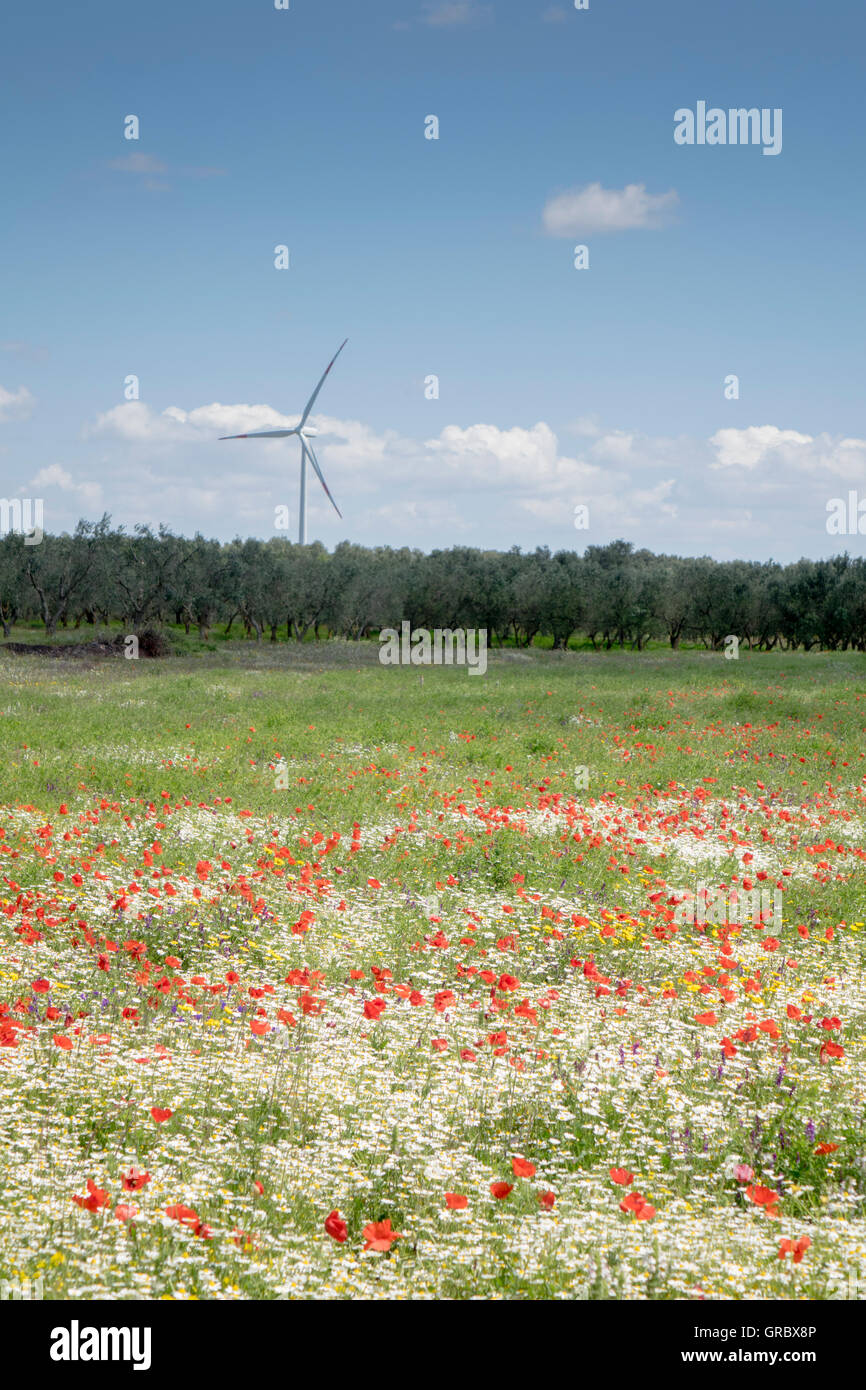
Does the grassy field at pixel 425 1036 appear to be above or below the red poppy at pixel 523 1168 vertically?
below

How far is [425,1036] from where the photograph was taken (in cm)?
796

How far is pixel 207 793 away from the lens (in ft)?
56.2

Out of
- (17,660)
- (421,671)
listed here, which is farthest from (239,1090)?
(17,660)

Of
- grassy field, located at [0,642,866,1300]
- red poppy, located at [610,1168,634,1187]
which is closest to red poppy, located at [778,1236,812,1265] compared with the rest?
grassy field, located at [0,642,866,1300]

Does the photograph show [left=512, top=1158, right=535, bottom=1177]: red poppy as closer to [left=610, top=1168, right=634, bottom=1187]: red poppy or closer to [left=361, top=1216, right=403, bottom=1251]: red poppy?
[left=610, top=1168, right=634, bottom=1187]: red poppy

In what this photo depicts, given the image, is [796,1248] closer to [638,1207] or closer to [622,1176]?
[638,1207]

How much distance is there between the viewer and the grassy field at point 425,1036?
5.02 metres

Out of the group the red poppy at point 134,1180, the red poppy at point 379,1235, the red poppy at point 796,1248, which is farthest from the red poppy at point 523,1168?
the red poppy at point 134,1180

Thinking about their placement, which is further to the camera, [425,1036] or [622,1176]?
[425,1036]

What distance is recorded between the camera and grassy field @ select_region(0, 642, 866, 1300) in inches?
198

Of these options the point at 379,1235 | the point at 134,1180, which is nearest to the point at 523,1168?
the point at 379,1235

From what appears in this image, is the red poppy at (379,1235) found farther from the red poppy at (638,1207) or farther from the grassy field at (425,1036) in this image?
the red poppy at (638,1207)

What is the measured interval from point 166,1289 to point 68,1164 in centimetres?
147
